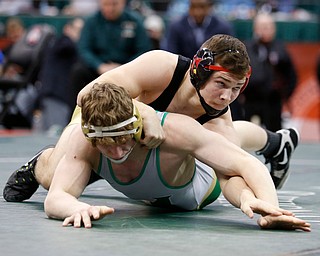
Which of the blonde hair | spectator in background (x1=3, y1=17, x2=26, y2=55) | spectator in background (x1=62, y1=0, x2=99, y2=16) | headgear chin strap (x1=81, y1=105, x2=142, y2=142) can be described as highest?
spectator in background (x1=62, y1=0, x2=99, y2=16)

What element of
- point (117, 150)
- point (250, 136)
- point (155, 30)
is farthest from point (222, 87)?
point (155, 30)

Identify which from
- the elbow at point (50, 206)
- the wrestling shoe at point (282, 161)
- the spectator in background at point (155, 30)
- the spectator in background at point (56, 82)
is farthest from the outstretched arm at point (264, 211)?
the spectator in background at point (155, 30)

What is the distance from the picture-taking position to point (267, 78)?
10656mm

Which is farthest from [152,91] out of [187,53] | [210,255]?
[187,53]

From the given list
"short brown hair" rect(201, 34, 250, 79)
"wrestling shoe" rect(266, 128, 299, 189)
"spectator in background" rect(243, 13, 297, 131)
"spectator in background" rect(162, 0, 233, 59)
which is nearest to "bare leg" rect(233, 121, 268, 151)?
"wrestling shoe" rect(266, 128, 299, 189)

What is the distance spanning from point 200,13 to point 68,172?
5.70 metres

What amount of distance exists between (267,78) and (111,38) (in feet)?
6.33

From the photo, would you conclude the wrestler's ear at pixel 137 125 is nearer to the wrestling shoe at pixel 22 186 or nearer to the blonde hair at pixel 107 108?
the blonde hair at pixel 107 108

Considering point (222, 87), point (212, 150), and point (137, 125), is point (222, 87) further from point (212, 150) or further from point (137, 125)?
point (137, 125)

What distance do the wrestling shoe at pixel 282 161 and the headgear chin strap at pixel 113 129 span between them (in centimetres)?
169

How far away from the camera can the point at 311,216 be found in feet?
15.2

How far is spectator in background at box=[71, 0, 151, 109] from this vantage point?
9.58m

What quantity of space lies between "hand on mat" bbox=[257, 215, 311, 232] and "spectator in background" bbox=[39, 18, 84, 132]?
322 inches

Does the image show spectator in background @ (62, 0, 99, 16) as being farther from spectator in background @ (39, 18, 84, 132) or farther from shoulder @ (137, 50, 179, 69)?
shoulder @ (137, 50, 179, 69)
